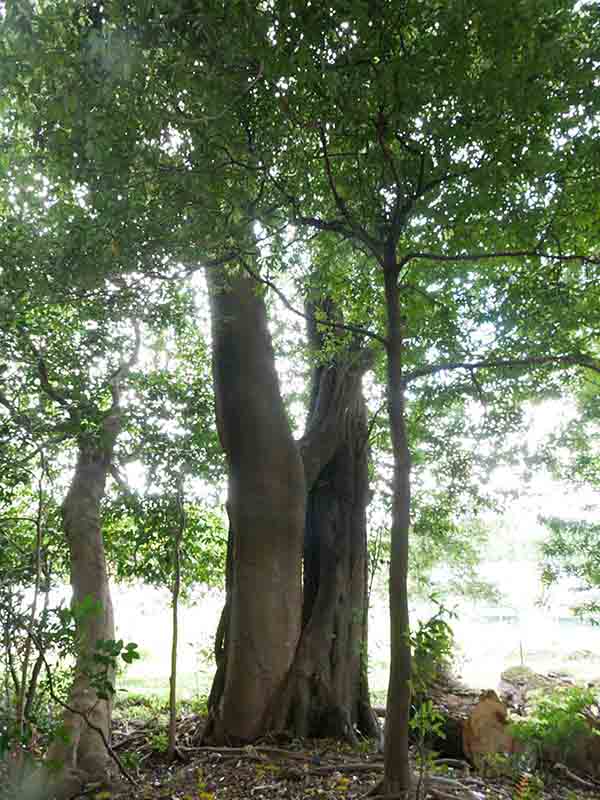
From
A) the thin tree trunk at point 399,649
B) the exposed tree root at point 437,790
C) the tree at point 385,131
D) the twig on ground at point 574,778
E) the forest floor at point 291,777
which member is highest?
the tree at point 385,131

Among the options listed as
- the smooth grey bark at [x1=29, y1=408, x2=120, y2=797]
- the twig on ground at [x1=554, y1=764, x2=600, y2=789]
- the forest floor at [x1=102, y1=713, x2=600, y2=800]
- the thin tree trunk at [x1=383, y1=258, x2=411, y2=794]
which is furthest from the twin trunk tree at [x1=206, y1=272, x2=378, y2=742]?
the thin tree trunk at [x1=383, y1=258, x2=411, y2=794]

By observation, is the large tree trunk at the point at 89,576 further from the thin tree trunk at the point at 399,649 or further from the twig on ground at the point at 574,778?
the twig on ground at the point at 574,778

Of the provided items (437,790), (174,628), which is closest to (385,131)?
(437,790)

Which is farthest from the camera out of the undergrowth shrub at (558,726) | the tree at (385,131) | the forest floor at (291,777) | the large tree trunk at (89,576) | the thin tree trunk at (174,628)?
the thin tree trunk at (174,628)

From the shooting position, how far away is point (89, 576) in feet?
15.4

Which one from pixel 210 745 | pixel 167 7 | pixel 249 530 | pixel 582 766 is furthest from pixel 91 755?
pixel 167 7

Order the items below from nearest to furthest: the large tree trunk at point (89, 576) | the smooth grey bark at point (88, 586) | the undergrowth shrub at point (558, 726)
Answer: the smooth grey bark at point (88, 586), the large tree trunk at point (89, 576), the undergrowth shrub at point (558, 726)

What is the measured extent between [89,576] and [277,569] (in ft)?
4.92

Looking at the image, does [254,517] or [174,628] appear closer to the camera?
[174,628]

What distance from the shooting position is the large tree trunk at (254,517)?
4.89m

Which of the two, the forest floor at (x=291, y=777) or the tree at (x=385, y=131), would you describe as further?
the forest floor at (x=291, y=777)

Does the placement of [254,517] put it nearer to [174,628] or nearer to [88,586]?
[174,628]

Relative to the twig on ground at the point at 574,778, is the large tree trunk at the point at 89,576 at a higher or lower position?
higher

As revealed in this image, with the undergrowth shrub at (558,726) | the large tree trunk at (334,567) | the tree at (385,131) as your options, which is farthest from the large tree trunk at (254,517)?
the undergrowth shrub at (558,726)
